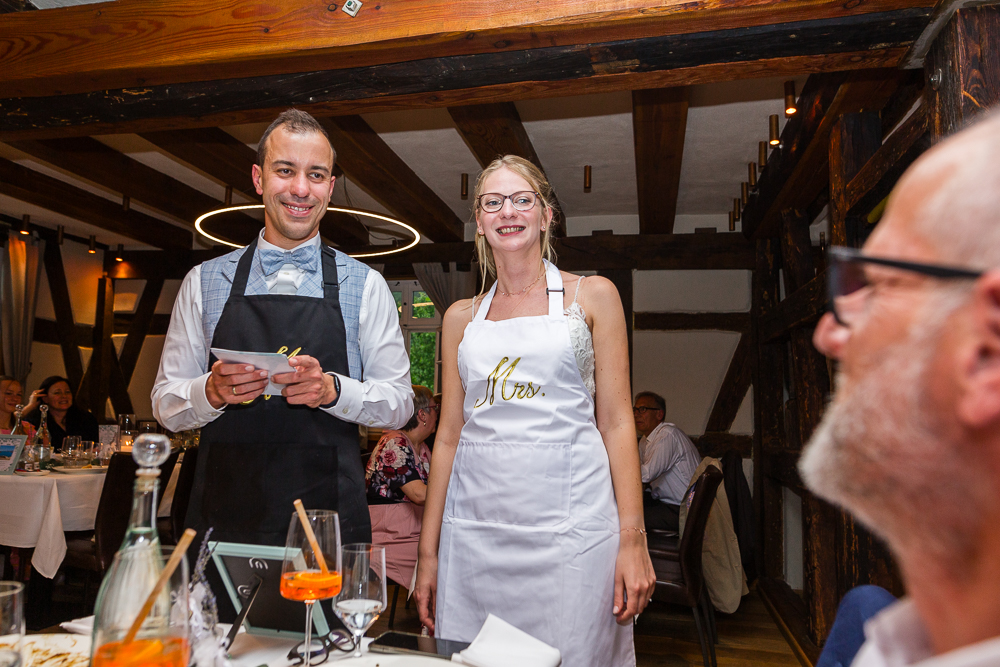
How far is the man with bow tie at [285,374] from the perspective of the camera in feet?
5.04

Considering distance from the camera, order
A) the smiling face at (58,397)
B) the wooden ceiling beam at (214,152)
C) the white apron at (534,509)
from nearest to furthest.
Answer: the white apron at (534,509) < the wooden ceiling beam at (214,152) < the smiling face at (58,397)

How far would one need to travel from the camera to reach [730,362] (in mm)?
6914

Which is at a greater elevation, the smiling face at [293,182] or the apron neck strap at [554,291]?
the smiling face at [293,182]

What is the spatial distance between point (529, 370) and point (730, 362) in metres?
5.56

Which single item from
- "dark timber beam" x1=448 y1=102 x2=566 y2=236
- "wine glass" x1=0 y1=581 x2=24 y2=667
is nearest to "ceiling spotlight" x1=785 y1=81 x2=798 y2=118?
"dark timber beam" x1=448 y1=102 x2=566 y2=236

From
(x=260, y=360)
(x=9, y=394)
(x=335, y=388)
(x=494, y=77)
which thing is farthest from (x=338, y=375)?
(x=9, y=394)

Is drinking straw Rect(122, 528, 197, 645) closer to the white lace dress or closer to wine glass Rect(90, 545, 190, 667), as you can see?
wine glass Rect(90, 545, 190, 667)

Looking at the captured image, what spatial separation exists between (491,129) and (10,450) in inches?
→ 139

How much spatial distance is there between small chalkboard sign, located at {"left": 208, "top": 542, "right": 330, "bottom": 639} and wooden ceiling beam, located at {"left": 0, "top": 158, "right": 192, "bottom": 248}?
6.22 m

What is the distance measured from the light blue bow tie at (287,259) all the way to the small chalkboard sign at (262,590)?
855mm

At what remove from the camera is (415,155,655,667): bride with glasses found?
67.1 inches

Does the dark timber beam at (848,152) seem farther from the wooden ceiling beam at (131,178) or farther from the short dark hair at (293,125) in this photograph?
the wooden ceiling beam at (131,178)

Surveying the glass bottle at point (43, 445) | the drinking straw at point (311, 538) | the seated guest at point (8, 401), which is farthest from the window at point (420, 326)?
the drinking straw at point (311, 538)

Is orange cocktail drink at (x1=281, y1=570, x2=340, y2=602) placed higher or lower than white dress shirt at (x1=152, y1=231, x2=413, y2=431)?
lower
